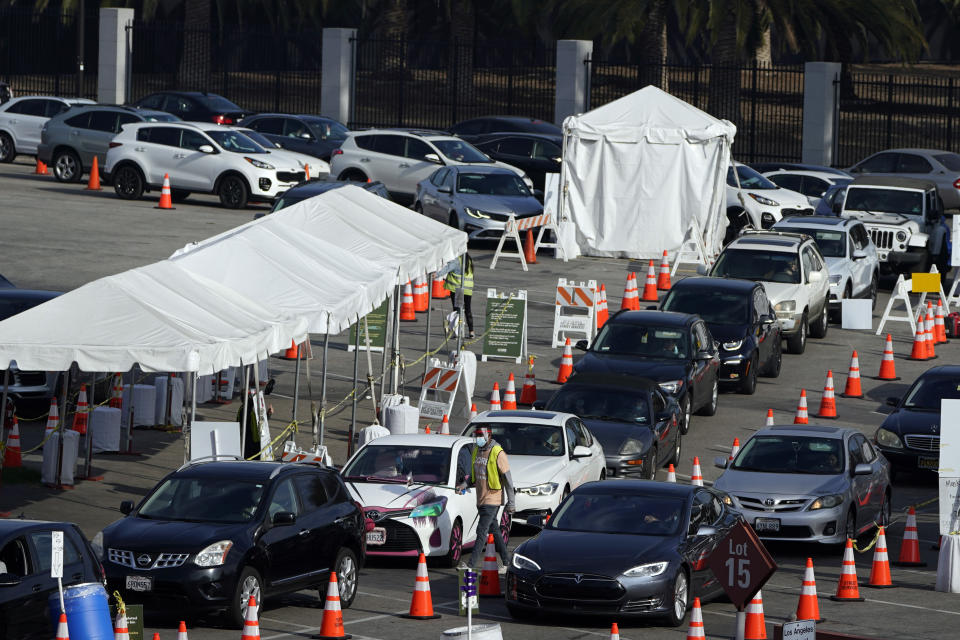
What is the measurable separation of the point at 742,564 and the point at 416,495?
5.90 metres

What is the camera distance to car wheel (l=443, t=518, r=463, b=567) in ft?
56.8

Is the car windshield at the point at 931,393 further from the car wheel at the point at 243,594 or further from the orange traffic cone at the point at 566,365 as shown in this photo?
the car wheel at the point at 243,594

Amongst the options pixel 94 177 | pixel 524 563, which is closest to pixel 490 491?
pixel 524 563

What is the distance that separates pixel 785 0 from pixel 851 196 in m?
13.9

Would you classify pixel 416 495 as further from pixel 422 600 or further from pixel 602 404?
Answer: pixel 602 404

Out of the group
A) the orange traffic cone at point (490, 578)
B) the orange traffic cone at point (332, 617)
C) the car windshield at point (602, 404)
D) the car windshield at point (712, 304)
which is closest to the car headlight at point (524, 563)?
the orange traffic cone at point (490, 578)

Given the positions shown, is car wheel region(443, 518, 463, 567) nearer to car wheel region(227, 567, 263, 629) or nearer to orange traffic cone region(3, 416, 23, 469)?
car wheel region(227, 567, 263, 629)

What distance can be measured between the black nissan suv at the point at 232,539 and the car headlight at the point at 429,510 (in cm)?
132

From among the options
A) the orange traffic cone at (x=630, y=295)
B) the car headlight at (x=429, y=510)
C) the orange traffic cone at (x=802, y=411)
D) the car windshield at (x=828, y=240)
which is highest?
the car windshield at (x=828, y=240)

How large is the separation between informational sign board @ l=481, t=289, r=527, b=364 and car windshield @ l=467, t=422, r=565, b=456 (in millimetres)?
6380

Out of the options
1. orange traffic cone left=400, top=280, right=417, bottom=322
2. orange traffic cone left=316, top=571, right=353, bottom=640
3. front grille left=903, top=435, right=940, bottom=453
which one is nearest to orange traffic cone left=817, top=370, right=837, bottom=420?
front grille left=903, top=435, right=940, bottom=453

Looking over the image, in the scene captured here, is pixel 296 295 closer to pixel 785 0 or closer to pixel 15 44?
pixel 785 0

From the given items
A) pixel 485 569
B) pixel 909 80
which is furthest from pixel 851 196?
pixel 909 80

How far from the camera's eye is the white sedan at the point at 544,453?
18.7m
